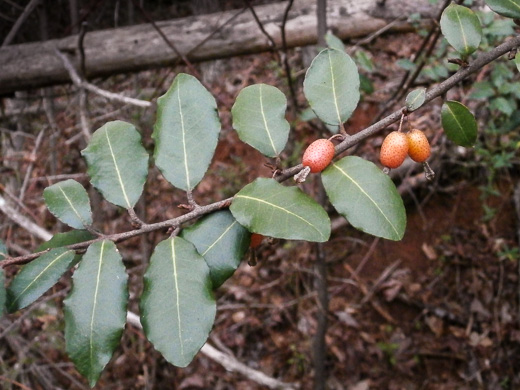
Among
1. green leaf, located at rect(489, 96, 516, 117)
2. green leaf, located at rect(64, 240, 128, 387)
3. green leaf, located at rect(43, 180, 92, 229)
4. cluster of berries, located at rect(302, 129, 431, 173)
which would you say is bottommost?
green leaf, located at rect(489, 96, 516, 117)

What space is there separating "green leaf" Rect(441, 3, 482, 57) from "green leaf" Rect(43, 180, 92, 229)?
29.4 inches

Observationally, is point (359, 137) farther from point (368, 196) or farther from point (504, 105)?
point (504, 105)

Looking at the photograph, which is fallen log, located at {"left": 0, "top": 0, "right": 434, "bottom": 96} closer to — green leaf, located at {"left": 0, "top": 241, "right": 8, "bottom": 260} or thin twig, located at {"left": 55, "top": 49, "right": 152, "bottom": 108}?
thin twig, located at {"left": 55, "top": 49, "right": 152, "bottom": 108}

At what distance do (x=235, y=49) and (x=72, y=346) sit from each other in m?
2.54

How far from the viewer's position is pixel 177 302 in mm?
756

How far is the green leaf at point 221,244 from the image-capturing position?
82 cm

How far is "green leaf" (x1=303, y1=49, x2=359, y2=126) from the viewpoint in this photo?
0.87 m

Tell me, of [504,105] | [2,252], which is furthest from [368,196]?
[504,105]

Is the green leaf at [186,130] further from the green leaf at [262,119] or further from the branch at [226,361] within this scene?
the branch at [226,361]

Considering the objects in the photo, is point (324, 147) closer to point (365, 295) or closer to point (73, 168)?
point (365, 295)

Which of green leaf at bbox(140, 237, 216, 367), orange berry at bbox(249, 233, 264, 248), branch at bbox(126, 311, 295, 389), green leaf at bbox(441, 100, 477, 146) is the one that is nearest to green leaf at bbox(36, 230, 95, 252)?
green leaf at bbox(140, 237, 216, 367)

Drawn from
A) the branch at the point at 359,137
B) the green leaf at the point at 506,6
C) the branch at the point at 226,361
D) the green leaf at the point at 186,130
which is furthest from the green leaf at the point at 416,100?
the branch at the point at 226,361

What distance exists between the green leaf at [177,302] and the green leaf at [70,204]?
197mm

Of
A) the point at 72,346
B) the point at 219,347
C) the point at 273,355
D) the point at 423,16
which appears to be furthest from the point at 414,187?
the point at 72,346
